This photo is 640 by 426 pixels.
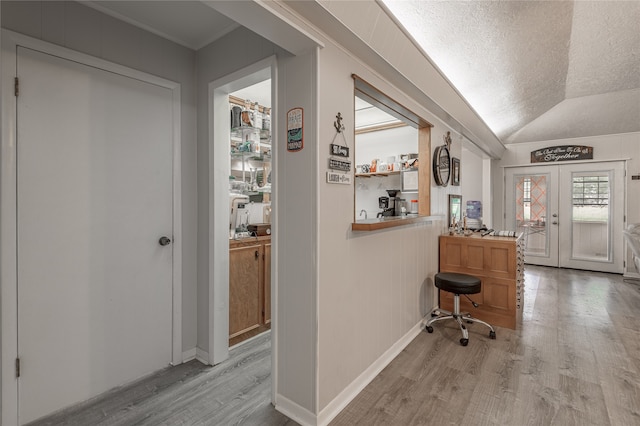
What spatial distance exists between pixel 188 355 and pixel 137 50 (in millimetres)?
2399

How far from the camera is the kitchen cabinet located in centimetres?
270

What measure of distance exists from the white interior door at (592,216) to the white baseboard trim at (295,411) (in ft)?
21.2

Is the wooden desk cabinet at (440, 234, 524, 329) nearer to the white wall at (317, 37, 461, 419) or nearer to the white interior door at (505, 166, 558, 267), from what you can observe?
the white wall at (317, 37, 461, 419)

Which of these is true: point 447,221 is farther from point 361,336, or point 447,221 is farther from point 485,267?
point 361,336

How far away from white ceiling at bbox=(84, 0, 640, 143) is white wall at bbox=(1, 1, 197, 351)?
100 millimetres

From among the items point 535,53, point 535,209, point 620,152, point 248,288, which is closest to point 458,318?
point 248,288

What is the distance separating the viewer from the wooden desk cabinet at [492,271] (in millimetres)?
3074

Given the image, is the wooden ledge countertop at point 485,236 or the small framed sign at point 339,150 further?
the wooden ledge countertop at point 485,236

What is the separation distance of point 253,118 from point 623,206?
260 inches

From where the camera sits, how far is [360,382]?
6.89 ft

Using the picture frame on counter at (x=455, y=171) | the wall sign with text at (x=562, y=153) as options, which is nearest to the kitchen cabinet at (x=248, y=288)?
the picture frame on counter at (x=455, y=171)

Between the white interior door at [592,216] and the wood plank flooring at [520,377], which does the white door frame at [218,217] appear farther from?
the white interior door at [592,216]

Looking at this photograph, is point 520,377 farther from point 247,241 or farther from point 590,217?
point 590,217

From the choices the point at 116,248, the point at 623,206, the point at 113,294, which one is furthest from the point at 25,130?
the point at 623,206
